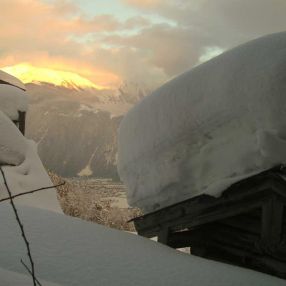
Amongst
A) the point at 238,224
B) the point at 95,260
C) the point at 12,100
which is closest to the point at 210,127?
the point at 238,224

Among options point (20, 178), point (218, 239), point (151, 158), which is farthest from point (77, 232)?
point (20, 178)

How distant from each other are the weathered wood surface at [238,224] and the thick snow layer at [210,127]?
0.18m

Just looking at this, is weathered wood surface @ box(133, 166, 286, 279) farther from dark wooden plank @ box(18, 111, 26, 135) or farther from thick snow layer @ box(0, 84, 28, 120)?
dark wooden plank @ box(18, 111, 26, 135)

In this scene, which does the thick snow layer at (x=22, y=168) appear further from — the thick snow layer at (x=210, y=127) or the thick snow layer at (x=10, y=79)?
the thick snow layer at (x=10, y=79)

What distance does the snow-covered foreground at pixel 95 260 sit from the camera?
3.24 metres

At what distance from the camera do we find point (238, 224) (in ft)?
18.0

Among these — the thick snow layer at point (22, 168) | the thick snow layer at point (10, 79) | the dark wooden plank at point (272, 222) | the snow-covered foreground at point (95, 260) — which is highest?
the thick snow layer at point (10, 79)

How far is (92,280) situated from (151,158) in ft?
8.25

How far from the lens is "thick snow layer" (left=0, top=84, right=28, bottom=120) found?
1644cm

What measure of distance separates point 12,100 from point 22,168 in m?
5.54

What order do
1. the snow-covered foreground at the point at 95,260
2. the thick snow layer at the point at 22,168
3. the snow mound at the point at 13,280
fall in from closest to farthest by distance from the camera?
the snow mound at the point at 13,280 < the snow-covered foreground at the point at 95,260 < the thick snow layer at the point at 22,168

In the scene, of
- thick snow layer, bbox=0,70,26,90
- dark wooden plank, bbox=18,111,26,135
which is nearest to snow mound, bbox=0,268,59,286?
dark wooden plank, bbox=18,111,26,135

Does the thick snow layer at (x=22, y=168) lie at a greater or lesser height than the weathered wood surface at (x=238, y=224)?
greater

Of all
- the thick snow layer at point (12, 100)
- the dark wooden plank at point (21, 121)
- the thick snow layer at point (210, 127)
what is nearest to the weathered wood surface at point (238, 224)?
the thick snow layer at point (210, 127)
